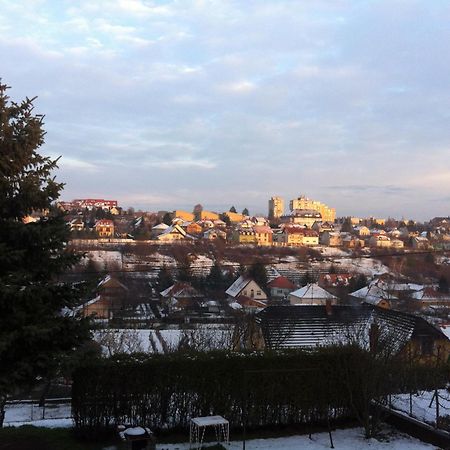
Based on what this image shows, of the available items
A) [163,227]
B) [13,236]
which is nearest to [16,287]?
[13,236]

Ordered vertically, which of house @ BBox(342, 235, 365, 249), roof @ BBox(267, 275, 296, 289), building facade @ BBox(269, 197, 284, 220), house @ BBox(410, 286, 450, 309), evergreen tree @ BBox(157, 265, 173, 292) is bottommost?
house @ BBox(410, 286, 450, 309)

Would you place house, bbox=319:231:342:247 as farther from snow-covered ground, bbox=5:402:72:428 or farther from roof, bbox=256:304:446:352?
snow-covered ground, bbox=5:402:72:428

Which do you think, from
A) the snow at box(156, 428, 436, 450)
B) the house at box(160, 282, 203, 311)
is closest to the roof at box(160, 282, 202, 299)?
the house at box(160, 282, 203, 311)

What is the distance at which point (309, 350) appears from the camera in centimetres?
955

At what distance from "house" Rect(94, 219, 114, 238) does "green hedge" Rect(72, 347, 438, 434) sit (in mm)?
62908

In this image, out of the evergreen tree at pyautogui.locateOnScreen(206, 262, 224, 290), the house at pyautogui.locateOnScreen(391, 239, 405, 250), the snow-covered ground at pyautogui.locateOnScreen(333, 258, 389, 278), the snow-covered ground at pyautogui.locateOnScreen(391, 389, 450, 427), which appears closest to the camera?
the snow-covered ground at pyautogui.locateOnScreen(391, 389, 450, 427)

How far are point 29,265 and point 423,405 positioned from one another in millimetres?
8309

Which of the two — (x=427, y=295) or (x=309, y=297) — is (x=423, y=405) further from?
(x=427, y=295)

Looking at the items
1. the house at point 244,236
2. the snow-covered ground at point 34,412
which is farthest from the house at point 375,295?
the house at point 244,236

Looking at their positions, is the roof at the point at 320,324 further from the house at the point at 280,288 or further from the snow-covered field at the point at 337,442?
the house at the point at 280,288

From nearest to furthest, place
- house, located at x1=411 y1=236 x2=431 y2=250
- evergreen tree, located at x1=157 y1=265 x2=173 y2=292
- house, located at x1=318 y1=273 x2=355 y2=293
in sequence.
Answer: evergreen tree, located at x1=157 y1=265 x2=173 y2=292, house, located at x1=318 y1=273 x2=355 y2=293, house, located at x1=411 y1=236 x2=431 y2=250

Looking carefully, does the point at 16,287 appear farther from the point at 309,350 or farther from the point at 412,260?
the point at 412,260

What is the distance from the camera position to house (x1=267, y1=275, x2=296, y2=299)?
48844mm

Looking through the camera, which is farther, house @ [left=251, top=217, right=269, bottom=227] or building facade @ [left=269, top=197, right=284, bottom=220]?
building facade @ [left=269, top=197, right=284, bottom=220]
